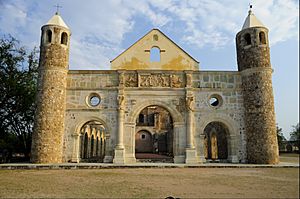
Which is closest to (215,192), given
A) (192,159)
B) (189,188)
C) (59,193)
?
(189,188)

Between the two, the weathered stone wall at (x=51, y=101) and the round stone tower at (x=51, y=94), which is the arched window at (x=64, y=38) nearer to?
the round stone tower at (x=51, y=94)

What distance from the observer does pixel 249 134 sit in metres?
18.1

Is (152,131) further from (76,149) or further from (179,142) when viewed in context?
(76,149)

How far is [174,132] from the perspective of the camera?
1856 centimetres

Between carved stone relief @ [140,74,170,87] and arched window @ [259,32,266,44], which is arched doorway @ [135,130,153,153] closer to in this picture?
carved stone relief @ [140,74,170,87]

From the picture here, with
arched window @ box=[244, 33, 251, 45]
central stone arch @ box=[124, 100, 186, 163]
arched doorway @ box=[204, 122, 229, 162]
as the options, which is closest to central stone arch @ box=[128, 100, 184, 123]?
central stone arch @ box=[124, 100, 186, 163]

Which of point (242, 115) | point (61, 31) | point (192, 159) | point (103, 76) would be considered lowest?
point (192, 159)

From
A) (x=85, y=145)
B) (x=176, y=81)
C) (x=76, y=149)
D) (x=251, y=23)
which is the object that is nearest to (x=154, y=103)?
(x=176, y=81)

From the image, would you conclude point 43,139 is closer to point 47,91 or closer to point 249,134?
point 47,91

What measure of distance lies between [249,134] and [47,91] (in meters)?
14.3

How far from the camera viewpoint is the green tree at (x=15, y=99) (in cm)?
2080

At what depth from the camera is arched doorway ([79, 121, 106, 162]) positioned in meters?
24.0

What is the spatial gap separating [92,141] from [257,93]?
61.7 ft

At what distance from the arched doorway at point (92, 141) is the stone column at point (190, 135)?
8.89 meters
